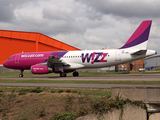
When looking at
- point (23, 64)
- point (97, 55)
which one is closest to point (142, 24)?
point (97, 55)

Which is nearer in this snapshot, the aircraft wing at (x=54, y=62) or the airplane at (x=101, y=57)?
the airplane at (x=101, y=57)

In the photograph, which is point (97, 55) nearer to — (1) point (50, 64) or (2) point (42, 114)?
(1) point (50, 64)

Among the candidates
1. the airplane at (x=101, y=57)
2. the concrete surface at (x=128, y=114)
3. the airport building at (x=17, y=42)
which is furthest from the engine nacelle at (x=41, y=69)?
the airport building at (x=17, y=42)

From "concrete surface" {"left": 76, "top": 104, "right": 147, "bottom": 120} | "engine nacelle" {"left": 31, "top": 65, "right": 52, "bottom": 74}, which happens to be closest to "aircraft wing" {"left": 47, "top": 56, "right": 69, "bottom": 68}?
"engine nacelle" {"left": 31, "top": 65, "right": 52, "bottom": 74}

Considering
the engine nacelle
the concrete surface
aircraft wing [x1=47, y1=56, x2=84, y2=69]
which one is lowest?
the concrete surface

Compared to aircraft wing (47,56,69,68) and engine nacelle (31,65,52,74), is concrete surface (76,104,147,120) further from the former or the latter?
engine nacelle (31,65,52,74)

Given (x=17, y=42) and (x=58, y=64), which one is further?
(x=17, y=42)

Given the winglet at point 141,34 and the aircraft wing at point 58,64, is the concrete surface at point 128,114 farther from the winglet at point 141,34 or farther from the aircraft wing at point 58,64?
the winglet at point 141,34

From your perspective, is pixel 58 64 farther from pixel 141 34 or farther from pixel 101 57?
pixel 141 34

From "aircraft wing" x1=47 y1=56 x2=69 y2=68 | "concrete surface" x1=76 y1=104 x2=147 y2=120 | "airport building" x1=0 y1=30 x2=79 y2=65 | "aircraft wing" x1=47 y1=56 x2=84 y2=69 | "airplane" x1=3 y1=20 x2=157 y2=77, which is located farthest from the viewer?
"airport building" x1=0 y1=30 x2=79 y2=65

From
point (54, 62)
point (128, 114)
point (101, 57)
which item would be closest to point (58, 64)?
point (54, 62)

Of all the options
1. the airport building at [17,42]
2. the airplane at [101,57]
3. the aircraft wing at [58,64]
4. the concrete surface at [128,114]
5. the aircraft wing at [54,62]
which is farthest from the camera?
the airport building at [17,42]

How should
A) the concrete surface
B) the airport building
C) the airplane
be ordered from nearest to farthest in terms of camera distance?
the concrete surface, the airplane, the airport building

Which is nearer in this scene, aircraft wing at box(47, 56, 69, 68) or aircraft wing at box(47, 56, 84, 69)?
aircraft wing at box(47, 56, 69, 68)
